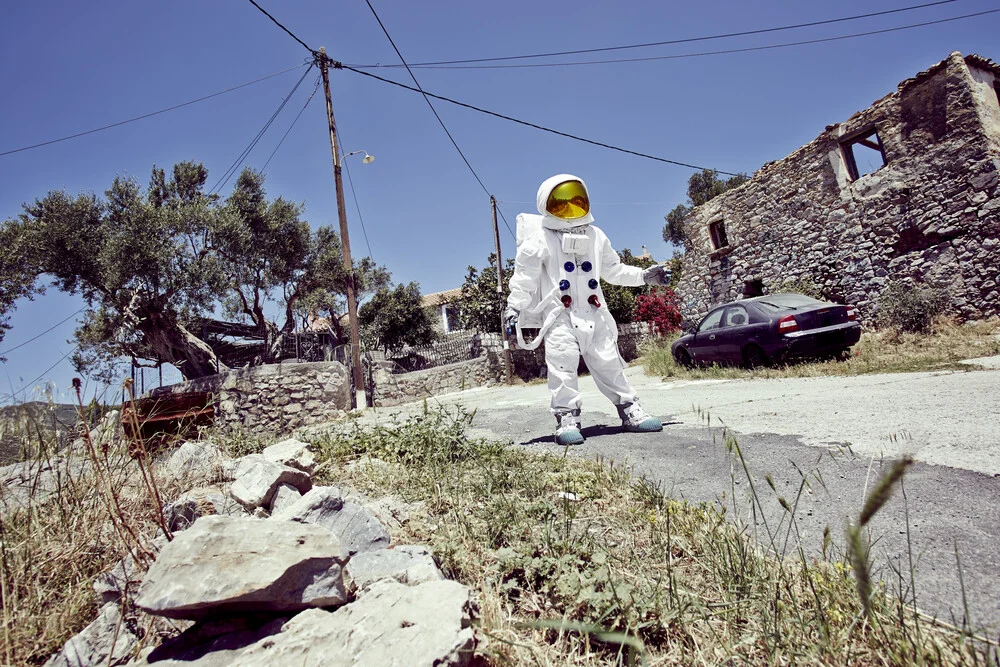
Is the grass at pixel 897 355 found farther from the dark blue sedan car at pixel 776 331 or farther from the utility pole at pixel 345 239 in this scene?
the utility pole at pixel 345 239

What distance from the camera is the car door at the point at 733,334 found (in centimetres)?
760

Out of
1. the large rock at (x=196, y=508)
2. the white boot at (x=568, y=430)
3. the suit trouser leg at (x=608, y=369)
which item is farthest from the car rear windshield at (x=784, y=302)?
the large rock at (x=196, y=508)

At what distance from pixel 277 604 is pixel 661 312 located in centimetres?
1530

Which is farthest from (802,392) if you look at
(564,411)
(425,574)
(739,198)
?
(739,198)

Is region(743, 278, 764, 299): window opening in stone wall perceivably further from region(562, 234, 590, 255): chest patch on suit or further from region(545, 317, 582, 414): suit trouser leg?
region(545, 317, 582, 414): suit trouser leg

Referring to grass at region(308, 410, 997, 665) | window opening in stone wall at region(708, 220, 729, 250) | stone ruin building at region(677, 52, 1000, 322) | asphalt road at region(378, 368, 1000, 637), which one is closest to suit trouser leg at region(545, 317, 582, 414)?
asphalt road at region(378, 368, 1000, 637)

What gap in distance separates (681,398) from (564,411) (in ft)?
7.68

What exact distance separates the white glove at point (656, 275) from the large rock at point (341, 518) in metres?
3.11

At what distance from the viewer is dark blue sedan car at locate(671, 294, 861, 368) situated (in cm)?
690

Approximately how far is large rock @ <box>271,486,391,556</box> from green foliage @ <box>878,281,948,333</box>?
432 inches

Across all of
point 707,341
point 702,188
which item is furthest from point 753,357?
point 702,188

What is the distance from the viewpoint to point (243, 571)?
128 cm

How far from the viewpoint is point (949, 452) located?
6.81ft

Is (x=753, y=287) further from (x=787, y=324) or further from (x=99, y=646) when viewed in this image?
(x=99, y=646)
